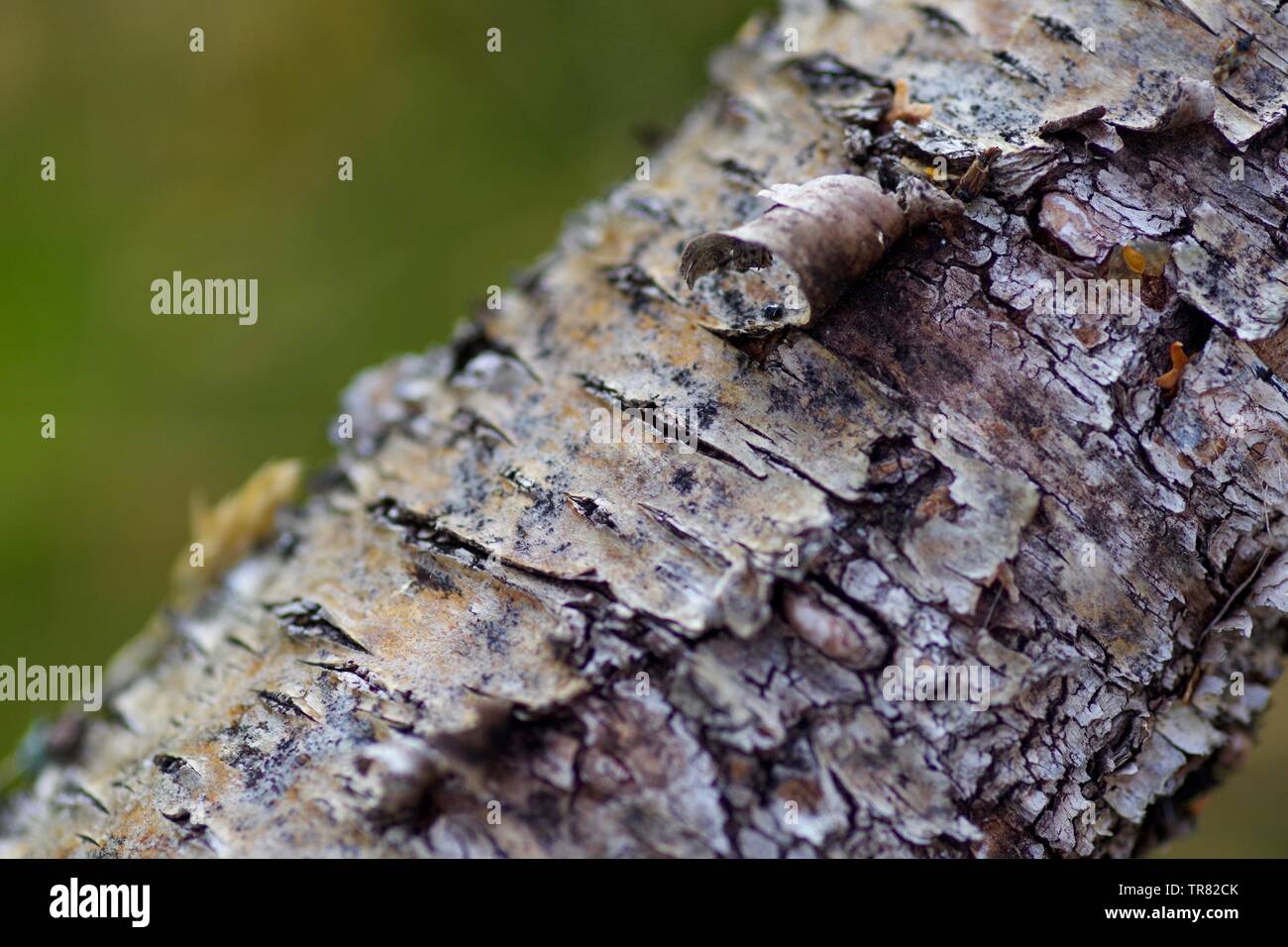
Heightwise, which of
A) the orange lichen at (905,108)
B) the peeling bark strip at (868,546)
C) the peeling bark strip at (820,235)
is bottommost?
the peeling bark strip at (868,546)

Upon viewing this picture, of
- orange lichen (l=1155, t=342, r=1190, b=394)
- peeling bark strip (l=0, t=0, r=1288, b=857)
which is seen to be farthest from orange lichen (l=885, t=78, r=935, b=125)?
orange lichen (l=1155, t=342, r=1190, b=394)

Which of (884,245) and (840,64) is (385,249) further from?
(884,245)

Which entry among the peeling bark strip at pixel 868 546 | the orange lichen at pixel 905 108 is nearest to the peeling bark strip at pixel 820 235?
the peeling bark strip at pixel 868 546

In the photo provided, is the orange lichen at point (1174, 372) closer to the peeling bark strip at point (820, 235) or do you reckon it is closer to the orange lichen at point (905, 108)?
the peeling bark strip at point (820, 235)

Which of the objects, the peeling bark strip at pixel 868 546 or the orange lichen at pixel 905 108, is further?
the orange lichen at pixel 905 108

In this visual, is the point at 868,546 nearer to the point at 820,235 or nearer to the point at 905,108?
the point at 820,235

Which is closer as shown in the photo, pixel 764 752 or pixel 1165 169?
pixel 764 752

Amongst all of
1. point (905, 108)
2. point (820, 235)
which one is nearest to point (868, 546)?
point (820, 235)

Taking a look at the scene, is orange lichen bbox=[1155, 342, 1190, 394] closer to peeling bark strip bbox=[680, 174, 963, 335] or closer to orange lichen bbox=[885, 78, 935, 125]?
peeling bark strip bbox=[680, 174, 963, 335]
